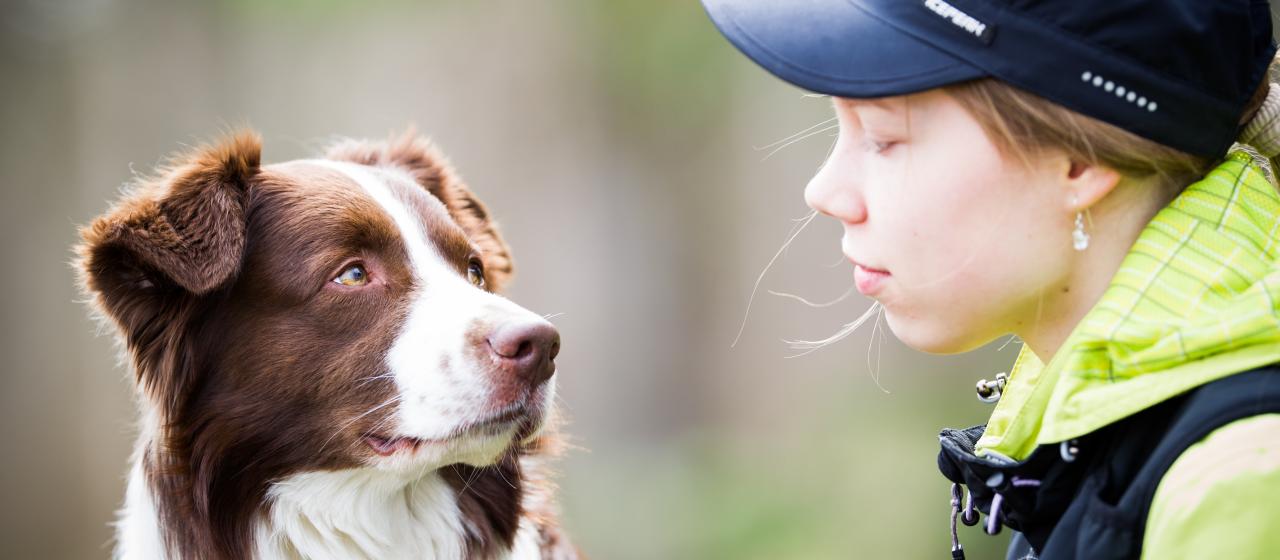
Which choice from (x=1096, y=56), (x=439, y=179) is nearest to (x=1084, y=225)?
(x=1096, y=56)

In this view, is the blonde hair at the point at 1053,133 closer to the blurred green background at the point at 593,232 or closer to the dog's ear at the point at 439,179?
the dog's ear at the point at 439,179

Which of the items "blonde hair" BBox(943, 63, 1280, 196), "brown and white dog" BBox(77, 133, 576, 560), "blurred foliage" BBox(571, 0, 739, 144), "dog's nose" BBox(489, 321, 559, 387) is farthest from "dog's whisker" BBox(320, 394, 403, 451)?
"blurred foliage" BBox(571, 0, 739, 144)

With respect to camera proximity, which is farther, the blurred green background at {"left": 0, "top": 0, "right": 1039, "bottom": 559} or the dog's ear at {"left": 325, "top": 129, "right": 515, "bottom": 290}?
the blurred green background at {"left": 0, "top": 0, "right": 1039, "bottom": 559}

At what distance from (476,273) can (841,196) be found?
1.16 m

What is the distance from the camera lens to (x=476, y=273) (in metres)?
2.48

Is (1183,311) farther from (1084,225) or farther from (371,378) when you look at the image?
(371,378)

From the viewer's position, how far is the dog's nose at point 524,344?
201cm

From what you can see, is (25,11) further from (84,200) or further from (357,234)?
(357,234)

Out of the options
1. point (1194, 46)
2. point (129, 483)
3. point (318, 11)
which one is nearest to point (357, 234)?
point (129, 483)

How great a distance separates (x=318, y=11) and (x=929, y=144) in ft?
15.1

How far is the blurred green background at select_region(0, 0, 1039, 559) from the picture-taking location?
4996 mm

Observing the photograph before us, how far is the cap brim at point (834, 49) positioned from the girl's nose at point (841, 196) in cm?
16

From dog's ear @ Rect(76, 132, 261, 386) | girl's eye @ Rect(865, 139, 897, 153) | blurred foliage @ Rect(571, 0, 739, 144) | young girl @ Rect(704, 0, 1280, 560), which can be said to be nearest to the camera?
young girl @ Rect(704, 0, 1280, 560)

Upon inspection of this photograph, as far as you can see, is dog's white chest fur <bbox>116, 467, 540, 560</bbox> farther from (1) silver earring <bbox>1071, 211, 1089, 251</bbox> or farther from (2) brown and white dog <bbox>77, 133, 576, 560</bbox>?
(1) silver earring <bbox>1071, 211, 1089, 251</bbox>
